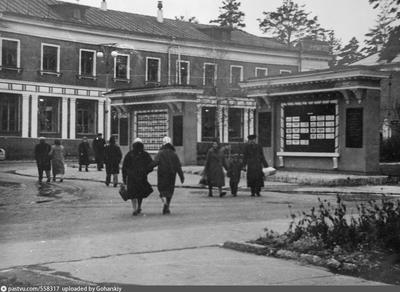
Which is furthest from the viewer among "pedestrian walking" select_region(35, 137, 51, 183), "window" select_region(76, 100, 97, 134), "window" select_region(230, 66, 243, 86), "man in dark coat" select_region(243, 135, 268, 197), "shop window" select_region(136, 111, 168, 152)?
"window" select_region(76, 100, 97, 134)

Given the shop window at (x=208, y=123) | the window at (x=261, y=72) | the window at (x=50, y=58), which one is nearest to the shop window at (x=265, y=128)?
the window at (x=261, y=72)

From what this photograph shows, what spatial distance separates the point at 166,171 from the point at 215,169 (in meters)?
4.34

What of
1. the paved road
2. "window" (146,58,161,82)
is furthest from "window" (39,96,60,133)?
the paved road

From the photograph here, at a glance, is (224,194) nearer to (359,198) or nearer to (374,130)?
(359,198)

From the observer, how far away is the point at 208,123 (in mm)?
39312

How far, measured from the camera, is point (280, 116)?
1021 inches

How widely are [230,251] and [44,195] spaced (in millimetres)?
11267

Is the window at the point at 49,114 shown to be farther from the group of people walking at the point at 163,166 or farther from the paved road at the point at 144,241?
the paved road at the point at 144,241

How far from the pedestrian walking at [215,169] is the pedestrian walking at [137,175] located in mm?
4467

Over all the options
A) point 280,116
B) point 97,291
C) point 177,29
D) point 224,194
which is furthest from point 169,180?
point 177,29

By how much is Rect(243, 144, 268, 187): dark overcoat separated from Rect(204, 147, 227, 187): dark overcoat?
683 mm

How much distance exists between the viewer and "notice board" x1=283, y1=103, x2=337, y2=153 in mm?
23844

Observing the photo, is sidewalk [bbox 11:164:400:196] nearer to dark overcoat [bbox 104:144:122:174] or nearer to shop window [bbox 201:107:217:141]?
dark overcoat [bbox 104:144:122:174]

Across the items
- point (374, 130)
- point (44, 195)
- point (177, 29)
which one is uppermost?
point (177, 29)
